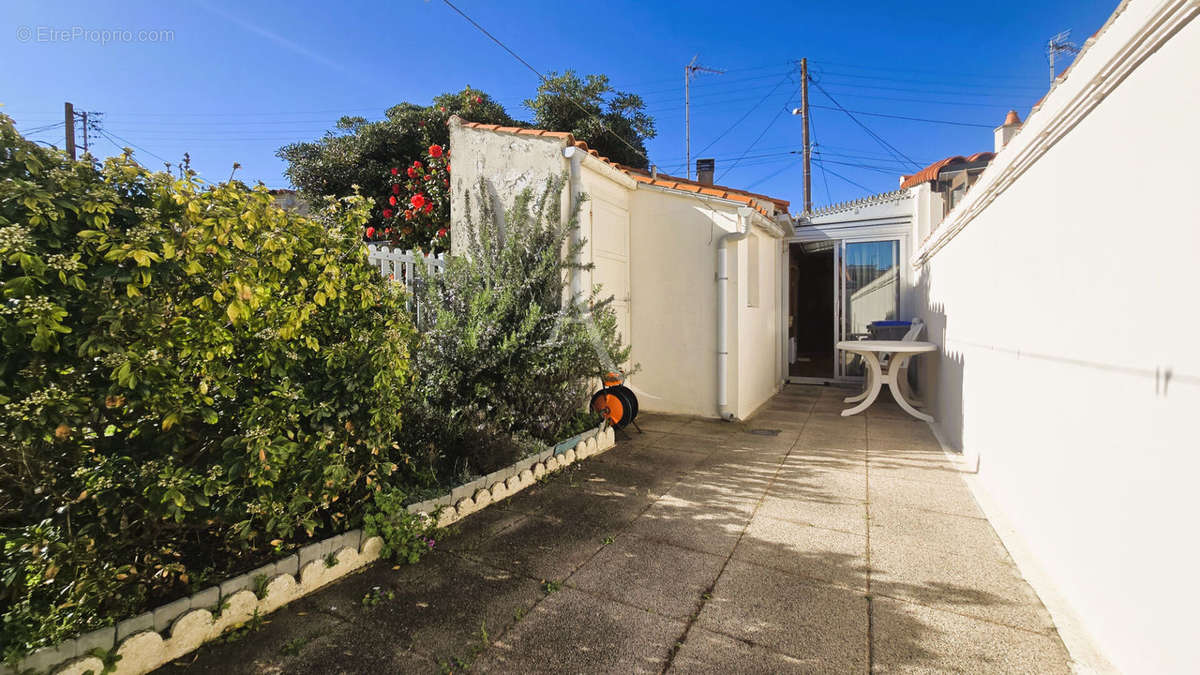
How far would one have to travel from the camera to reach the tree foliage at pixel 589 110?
12.5m

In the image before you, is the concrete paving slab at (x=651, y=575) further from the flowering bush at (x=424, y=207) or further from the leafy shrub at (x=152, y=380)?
the flowering bush at (x=424, y=207)

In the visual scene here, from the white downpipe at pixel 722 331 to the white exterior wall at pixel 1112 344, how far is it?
10.4 feet

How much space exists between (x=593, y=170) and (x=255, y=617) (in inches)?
206

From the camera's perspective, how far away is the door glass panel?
31.1 feet

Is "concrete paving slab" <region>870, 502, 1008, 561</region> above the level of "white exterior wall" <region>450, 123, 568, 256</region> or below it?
below

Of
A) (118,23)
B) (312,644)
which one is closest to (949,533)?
(312,644)

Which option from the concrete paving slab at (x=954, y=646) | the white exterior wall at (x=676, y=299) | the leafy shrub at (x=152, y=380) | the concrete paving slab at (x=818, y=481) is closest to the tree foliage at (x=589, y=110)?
the white exterior wall at (x=676, y=299)

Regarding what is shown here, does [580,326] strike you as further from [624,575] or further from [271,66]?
[271,66]

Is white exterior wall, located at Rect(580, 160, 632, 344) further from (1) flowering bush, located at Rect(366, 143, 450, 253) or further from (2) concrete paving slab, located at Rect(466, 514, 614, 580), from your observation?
(2) concrete paving slab, located at Rect(466, 514, 614, 580)

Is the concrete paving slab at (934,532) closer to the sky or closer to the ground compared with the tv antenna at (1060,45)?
closer to the ground

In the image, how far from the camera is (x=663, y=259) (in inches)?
270

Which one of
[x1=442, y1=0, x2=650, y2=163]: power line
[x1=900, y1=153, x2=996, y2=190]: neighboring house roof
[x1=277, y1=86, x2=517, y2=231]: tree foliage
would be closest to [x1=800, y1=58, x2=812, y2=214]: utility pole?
[x1=442, y1=0, x2=650, y2=163]: power line

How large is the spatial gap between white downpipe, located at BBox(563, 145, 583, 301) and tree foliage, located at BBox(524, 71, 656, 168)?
23.0 ft

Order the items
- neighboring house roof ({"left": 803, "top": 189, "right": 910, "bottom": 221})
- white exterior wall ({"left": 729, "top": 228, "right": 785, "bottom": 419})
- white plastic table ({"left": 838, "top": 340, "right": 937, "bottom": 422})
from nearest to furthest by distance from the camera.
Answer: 1. white plastic table ({"left": 838, "top": 340, "right": 937, "bottom": 422})
2. white exterior wall ({"left": 729, "top": 228, "right": 785, "bottom": 419})
3. neighboring house roof ({"left": 803, "top": 189, "right": 910, "bottom": 221})
